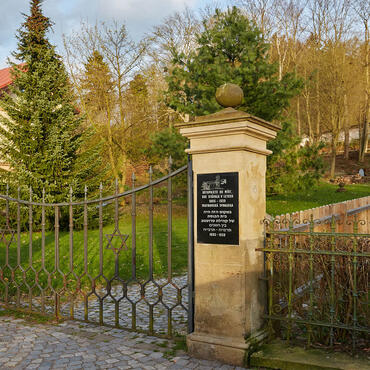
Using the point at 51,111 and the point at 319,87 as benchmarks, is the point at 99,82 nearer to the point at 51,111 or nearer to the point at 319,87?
the point at 51,111

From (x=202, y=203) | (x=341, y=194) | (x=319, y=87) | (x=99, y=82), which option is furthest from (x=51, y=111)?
(x=319, y=87)

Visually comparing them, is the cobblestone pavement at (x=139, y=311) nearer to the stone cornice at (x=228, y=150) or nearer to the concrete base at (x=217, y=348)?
the concrete base at (x=217, y=348)

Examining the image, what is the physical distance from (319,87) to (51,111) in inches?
955

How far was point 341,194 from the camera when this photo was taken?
22672 mm

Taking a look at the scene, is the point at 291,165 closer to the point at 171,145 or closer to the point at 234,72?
the point at 234,72

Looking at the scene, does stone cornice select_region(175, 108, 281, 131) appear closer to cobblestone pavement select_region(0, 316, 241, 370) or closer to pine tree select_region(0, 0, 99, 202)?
cobblestone pavement select_region(0, 316, 241, 370)

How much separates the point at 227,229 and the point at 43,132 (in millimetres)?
11856

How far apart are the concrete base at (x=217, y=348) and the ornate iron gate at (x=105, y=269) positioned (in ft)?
0.75

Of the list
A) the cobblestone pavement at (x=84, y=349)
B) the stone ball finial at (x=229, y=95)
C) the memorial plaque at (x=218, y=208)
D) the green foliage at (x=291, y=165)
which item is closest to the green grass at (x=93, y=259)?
the cobblestone pavement at (x=84, y=349)

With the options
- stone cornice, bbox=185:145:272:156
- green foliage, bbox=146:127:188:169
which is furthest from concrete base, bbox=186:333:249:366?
green foliage, bbox=146:127:188:169

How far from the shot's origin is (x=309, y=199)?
816 inches

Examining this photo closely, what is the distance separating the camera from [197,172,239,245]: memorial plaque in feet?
12.4

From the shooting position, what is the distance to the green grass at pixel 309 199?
695 inches

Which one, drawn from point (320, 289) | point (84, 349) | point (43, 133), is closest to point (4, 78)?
point (43, 133)
